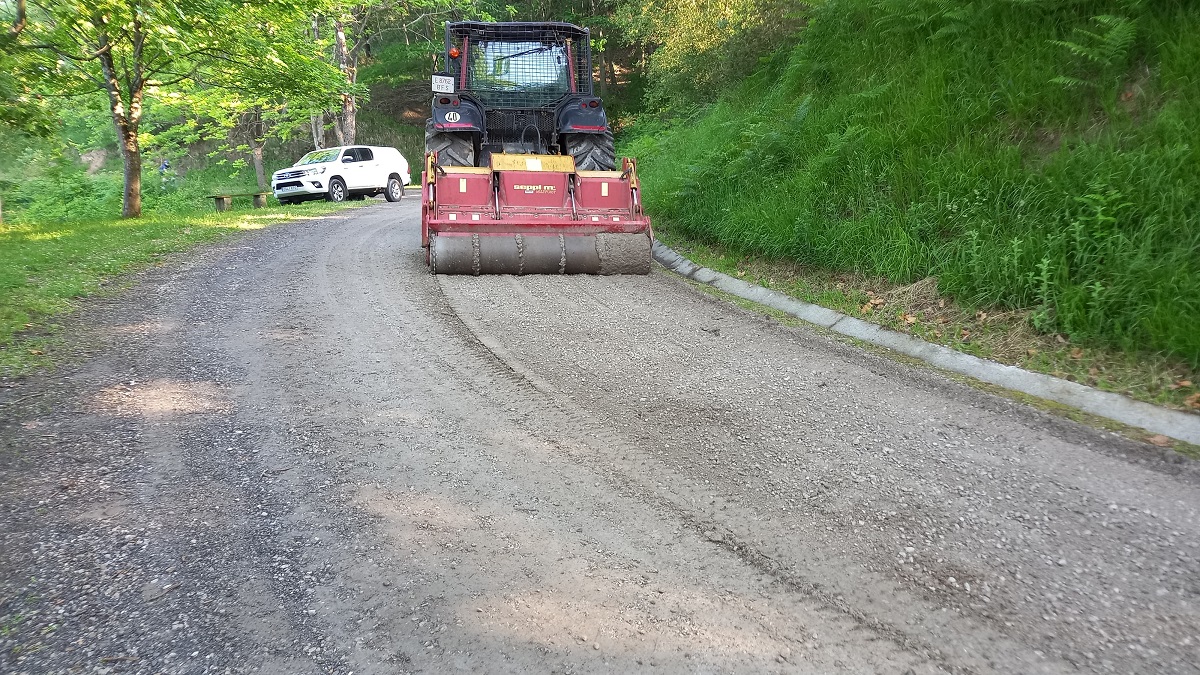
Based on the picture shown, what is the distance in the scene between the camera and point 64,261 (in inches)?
340

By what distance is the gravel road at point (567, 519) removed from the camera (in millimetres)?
2373

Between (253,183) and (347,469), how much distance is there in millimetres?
34758

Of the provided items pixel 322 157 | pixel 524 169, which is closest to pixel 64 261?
pixel 524 169

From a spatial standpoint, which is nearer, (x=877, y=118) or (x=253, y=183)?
(x=877, y=118)

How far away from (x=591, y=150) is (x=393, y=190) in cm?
1301

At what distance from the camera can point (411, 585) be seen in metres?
2.66

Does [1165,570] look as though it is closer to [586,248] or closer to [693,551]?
[693,551]

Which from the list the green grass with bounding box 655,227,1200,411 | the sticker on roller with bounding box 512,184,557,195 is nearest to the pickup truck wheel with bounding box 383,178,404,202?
the sticker on roller with bounding box 512,184,557,195

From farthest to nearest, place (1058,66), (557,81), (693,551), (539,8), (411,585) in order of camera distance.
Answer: (539,8) → (557,81) → (1058,66) → (693,551) → (411,585)

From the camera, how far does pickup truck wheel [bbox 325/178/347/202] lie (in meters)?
20.2

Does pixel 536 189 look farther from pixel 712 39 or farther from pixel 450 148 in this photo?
pixel 712 39

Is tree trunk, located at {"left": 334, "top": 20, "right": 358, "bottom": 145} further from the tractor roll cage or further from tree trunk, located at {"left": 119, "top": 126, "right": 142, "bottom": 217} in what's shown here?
the tractor roll cage

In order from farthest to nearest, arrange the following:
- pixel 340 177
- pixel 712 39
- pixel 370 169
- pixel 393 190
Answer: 1. pixel 393 190
2. pixel 370 169
3. pixel 340 177
4. pixel 712 39

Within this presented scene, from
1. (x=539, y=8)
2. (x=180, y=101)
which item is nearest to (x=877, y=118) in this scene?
(x=180, y=101)
